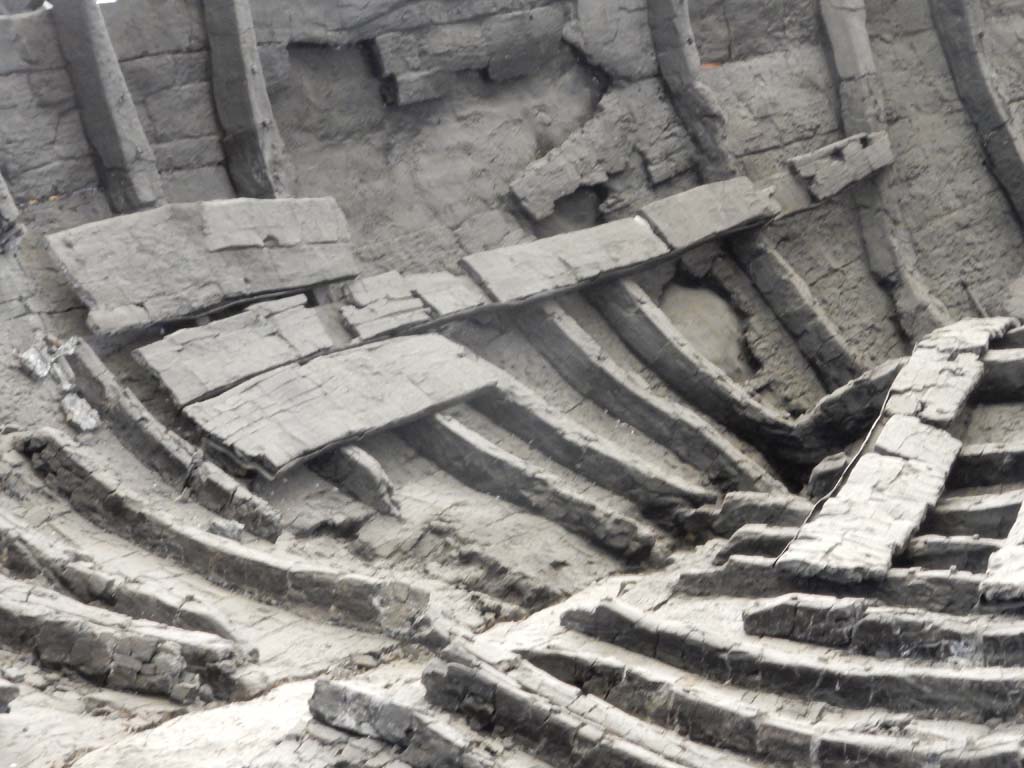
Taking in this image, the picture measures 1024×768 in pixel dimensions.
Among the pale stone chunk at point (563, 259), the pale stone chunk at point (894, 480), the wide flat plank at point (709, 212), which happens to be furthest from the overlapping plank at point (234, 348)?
the pale stone chunk at point (894, 480)

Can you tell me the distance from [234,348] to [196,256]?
65 cm

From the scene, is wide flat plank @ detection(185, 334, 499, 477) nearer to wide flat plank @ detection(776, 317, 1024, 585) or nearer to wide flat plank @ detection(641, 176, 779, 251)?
wide flat plank @ detection(641, 176, 779, 251)

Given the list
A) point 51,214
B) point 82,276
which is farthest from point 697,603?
point 51,214

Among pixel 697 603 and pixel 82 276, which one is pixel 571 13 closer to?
pixel 82 276

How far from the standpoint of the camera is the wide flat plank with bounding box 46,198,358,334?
8.79 metres

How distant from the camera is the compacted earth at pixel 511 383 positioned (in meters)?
6.12

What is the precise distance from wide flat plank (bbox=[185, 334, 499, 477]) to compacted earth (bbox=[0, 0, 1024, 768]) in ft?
0.08

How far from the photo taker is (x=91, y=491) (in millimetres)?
7945

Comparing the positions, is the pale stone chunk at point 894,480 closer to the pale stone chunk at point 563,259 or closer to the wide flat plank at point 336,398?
the wide flat plank at point 336,398

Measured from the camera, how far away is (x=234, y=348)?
8.90 m

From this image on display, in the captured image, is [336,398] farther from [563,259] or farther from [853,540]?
[853,540]

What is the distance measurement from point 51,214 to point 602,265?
12.0 feet

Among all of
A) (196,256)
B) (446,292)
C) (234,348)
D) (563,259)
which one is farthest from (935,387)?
(196,256)

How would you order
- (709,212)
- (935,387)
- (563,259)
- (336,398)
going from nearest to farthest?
(935,387) → (336,398) → (563,259) → (709,212)
